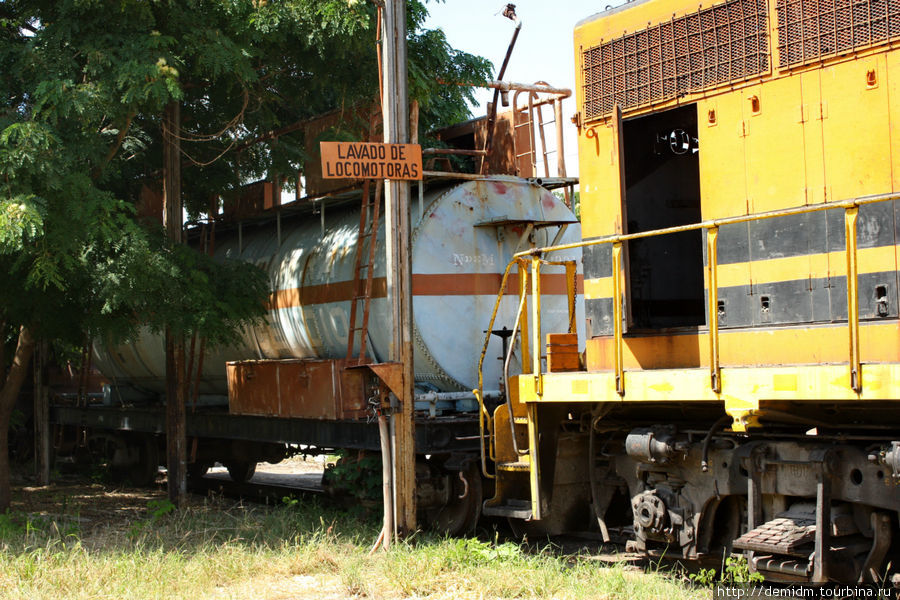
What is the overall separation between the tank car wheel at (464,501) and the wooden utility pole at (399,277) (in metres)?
0.90

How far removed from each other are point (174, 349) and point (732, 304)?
761 centimetres

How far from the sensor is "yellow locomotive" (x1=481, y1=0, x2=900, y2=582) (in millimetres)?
6516

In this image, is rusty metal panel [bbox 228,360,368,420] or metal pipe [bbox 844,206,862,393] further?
rusty metal panel [bbox 228,360,368,420]

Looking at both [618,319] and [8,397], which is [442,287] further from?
[8,397]

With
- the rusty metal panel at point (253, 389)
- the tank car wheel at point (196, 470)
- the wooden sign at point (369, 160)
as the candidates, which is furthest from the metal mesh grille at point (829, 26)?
the tank car wheel at point (196, 470)

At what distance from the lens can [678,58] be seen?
313 inches

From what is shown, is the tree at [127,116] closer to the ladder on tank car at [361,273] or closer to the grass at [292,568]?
the ladder on tank car at [361,273]

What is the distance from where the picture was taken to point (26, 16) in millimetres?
10969

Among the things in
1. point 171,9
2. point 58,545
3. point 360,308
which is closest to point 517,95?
point 360,308

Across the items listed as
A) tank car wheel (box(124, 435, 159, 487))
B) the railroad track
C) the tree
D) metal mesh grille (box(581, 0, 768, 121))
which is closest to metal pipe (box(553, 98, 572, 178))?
the tree

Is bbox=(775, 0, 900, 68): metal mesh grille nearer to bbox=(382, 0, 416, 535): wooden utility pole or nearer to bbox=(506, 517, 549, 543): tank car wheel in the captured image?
bbox=(382, 0, 416, 535): wooden utility pole

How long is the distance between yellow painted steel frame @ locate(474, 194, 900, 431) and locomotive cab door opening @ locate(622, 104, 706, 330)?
21.7 inches

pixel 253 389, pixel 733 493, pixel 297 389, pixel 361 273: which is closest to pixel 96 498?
pixel 253 389

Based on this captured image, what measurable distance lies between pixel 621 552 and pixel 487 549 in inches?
51.7
